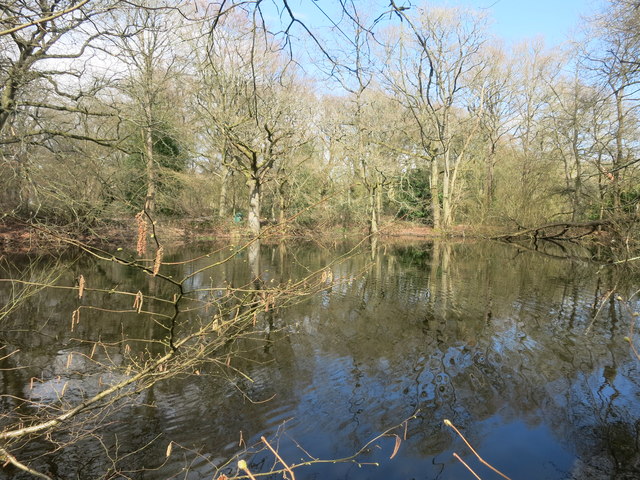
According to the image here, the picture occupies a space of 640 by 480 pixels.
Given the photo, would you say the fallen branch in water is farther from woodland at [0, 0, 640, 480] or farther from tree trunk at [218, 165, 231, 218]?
tree trunk at [218, 165, 231, 218]

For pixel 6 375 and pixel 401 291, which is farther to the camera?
pixel 401 291

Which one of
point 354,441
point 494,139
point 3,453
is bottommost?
point 354,441

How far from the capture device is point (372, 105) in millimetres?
24062

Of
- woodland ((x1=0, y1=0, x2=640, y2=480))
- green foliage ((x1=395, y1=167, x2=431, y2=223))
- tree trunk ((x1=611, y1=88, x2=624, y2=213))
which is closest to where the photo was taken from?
woodland ((x1=0, y1=0, x2=640, y2=480))

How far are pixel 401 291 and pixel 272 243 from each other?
39.9 ft

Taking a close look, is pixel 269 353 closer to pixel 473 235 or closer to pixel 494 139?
pixel 473 235

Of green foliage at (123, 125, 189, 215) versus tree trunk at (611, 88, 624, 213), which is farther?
green foliage at (123, 125, 189, 215)

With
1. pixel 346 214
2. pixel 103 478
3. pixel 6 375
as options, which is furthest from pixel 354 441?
pixel 346 214

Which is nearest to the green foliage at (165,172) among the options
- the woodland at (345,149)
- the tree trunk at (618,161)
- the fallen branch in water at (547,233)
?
the woodland at (345,149)

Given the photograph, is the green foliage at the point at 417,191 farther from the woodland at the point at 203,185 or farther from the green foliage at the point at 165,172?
the green foliage at the point at 165,172

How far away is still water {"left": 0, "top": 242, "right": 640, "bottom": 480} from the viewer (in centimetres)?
372

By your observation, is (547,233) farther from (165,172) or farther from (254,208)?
(165,172)

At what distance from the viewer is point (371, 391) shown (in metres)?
5.02

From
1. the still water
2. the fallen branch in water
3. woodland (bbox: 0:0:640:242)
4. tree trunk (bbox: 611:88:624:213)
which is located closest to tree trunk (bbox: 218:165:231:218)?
woodland (bbox: 0:0:640:242)
